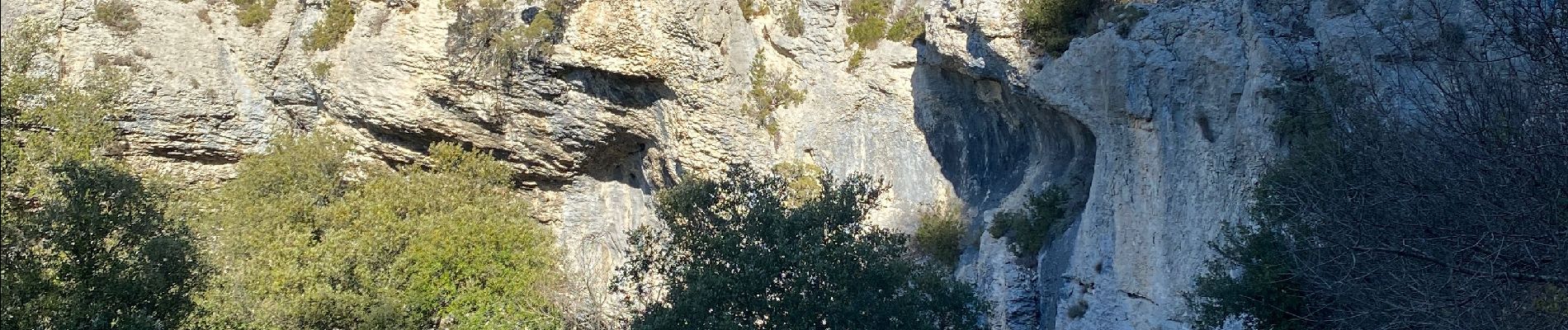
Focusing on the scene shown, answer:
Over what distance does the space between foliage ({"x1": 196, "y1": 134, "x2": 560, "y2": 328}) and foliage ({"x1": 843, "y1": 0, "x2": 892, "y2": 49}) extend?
7962mm

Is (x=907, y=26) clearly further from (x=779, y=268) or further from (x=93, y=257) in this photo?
(x=93, y=257)

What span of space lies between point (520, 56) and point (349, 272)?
5019 millimetres

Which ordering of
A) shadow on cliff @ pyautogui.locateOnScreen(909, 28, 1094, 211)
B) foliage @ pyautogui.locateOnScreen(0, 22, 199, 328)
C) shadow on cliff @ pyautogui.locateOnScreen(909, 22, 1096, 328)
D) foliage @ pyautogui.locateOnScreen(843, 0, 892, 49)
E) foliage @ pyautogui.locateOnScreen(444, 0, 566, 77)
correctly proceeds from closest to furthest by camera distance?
foliage @ pyautogui.locateOnScreen(0, 22, 199, 328) < shadow on cliff @ pyautogui.locateOnScreen(909, 22, 1096, 328) < shadow on cliff @ pyautogui.locateOnScreen(909, 28, 1094, 211) < foliage @ pyautogui.locateOnScreen(843, 0, 892, 49) < foliage @ pyautogui.locateOnScreen(444, 0, 566, 77)

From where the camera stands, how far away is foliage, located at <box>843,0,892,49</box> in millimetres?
23453

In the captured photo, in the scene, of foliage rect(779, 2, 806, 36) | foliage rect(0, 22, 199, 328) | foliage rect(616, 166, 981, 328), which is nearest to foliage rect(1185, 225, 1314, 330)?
foliage rect(616, 166, 981, 328)

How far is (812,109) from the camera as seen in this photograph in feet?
77.7

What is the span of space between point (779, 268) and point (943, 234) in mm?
8301

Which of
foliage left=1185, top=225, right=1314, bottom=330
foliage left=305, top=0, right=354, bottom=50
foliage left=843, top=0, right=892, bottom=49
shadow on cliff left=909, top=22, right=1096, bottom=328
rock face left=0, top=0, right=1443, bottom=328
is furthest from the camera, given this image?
foliage left=305, top=0, right=354, bottom=50

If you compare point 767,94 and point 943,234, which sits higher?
point 767,94

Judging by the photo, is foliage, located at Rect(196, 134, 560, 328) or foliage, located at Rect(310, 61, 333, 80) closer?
foliage, located at Rect(196, 134, 560, 328)

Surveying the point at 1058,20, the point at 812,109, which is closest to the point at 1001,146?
the point at 1058,20

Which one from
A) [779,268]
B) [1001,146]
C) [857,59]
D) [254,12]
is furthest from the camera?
[254,12]

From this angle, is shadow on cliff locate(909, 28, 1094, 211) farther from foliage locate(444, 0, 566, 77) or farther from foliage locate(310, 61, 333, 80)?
foliage locate(310, 61, 333, 80)

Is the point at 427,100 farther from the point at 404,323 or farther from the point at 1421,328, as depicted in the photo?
the point at 1421,328
